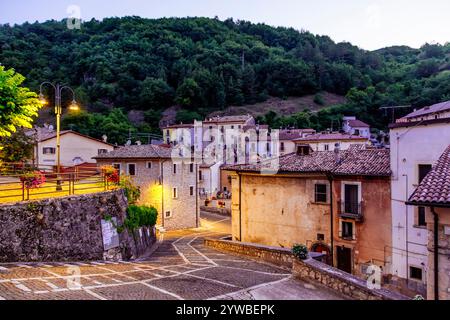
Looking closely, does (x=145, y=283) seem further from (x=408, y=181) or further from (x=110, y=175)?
(x=408, y=181)

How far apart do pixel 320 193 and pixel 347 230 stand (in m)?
2.37

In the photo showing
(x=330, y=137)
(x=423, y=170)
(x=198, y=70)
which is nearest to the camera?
(x=423, y=170)

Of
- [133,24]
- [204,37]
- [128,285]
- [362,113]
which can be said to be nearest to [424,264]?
[128,285]

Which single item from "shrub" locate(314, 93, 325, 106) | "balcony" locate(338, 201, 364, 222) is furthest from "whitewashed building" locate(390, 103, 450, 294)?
"shrub" locate(314, 93, 325, 106)

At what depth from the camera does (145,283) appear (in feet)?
37.4

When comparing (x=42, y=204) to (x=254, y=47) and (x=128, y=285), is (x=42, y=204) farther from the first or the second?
(x=254, y=47)

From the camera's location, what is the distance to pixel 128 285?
36.0 ft

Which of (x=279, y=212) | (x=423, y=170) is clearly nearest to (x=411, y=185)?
(x=423, y=170)

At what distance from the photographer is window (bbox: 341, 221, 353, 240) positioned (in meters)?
20.4

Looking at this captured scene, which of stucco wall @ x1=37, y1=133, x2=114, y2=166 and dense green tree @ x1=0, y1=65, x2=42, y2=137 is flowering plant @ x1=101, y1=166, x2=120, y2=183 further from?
stucco wall @ x1=37, y1=133, x2=114, y2=166

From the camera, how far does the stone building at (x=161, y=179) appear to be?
3634 centimetres

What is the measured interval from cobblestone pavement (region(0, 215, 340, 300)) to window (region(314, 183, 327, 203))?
6083 mm

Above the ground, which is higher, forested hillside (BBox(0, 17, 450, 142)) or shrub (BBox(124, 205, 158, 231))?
forested hillside (BBox(0, 17, 450, 142))

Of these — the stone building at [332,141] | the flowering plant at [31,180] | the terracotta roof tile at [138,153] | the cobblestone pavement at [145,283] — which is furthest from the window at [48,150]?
the stone building at [332,141]
